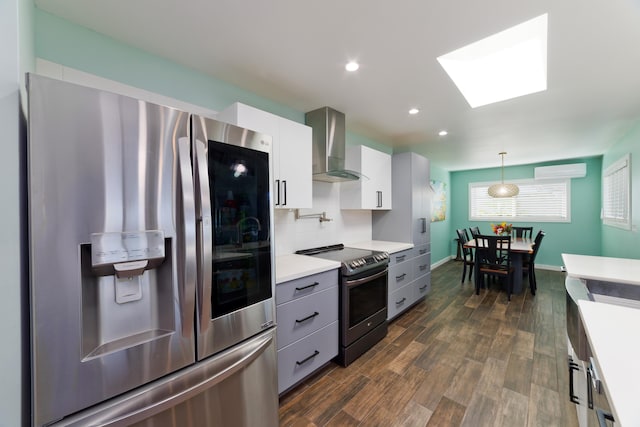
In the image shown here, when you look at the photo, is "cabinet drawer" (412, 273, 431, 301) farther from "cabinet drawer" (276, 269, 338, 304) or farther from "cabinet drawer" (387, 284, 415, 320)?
"cabinet drawer" (276, 269, 338, 304)

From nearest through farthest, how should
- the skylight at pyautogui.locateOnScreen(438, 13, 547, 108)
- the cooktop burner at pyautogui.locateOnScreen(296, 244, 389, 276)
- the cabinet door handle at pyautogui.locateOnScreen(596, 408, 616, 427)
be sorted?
the cabinet door handle at pyautogui.locateOnScreen(596, 408, 616, 427) → the skylight at pyautogui.locateOnScreen(438, 13, 547, 108) → the cooktop burner at pyautogui.locateOnScreen(296, 244, 389, 276)

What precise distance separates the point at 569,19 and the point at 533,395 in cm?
249

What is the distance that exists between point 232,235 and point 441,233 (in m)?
6.23

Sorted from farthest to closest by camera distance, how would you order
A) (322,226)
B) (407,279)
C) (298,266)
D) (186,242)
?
(407,279) → (322,226) → (298,266) → (186,242)

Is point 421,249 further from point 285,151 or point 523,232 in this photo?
point 523,232

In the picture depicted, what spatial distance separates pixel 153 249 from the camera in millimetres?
938

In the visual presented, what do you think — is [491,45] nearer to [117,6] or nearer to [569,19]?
[569,19]

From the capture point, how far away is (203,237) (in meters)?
1.08

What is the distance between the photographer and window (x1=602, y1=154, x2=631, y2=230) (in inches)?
130

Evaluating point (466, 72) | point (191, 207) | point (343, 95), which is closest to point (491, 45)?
point (466, 72)

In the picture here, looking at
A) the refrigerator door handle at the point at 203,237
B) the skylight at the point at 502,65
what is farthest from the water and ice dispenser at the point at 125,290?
the skylight at the point at 502,65

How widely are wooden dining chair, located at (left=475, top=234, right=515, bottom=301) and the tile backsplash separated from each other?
195 centimetres

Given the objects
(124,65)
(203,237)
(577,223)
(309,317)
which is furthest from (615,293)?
(577,223)

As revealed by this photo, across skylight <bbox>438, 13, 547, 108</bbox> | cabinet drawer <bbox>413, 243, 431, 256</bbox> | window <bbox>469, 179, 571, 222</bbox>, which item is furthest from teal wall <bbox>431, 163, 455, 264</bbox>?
skylight <bbox>438, 13, 547, 108</bbox>
